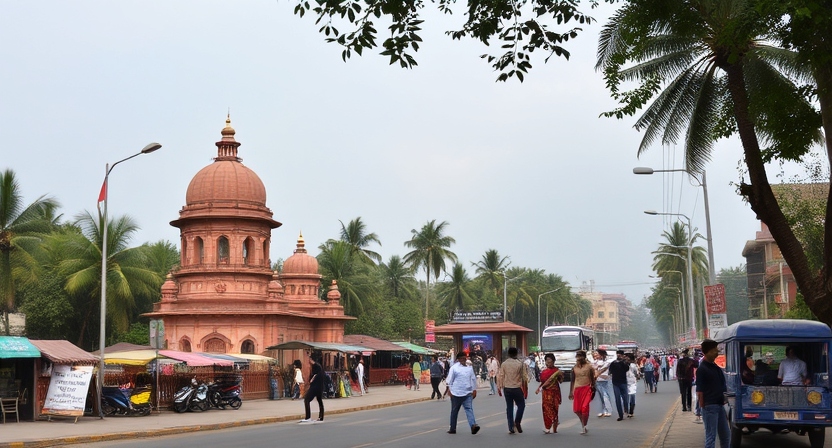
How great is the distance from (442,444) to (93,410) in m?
13.9

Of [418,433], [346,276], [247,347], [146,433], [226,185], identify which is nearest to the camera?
[418,433]

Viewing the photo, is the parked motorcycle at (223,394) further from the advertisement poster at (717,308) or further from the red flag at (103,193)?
the advertisement poster at (717,308)

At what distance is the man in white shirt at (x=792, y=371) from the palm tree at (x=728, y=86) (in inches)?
34.7

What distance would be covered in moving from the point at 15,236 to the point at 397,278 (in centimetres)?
5185

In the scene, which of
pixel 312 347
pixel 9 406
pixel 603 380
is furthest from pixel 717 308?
pixel 9 406

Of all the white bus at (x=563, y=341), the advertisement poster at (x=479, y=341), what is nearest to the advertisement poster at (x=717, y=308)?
the white bus at (x=563, y=341)

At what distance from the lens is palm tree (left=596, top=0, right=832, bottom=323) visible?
48.9ft

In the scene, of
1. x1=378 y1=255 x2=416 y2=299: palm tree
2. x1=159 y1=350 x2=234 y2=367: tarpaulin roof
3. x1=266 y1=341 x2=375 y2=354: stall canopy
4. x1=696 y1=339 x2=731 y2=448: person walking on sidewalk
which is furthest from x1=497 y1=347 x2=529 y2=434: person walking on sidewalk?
x1=378 y1=255 x2=416 y2=299: palm tree

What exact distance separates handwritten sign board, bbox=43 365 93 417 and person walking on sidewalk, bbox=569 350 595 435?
12.8m

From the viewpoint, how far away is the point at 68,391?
24.7 metres

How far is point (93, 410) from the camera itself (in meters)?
26.6

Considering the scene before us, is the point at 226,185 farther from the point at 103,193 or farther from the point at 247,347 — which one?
Answer: the point at 103,193

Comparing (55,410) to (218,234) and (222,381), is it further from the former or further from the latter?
(218,234)

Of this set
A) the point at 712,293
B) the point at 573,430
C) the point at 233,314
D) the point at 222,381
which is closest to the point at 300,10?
the point at 573,430
